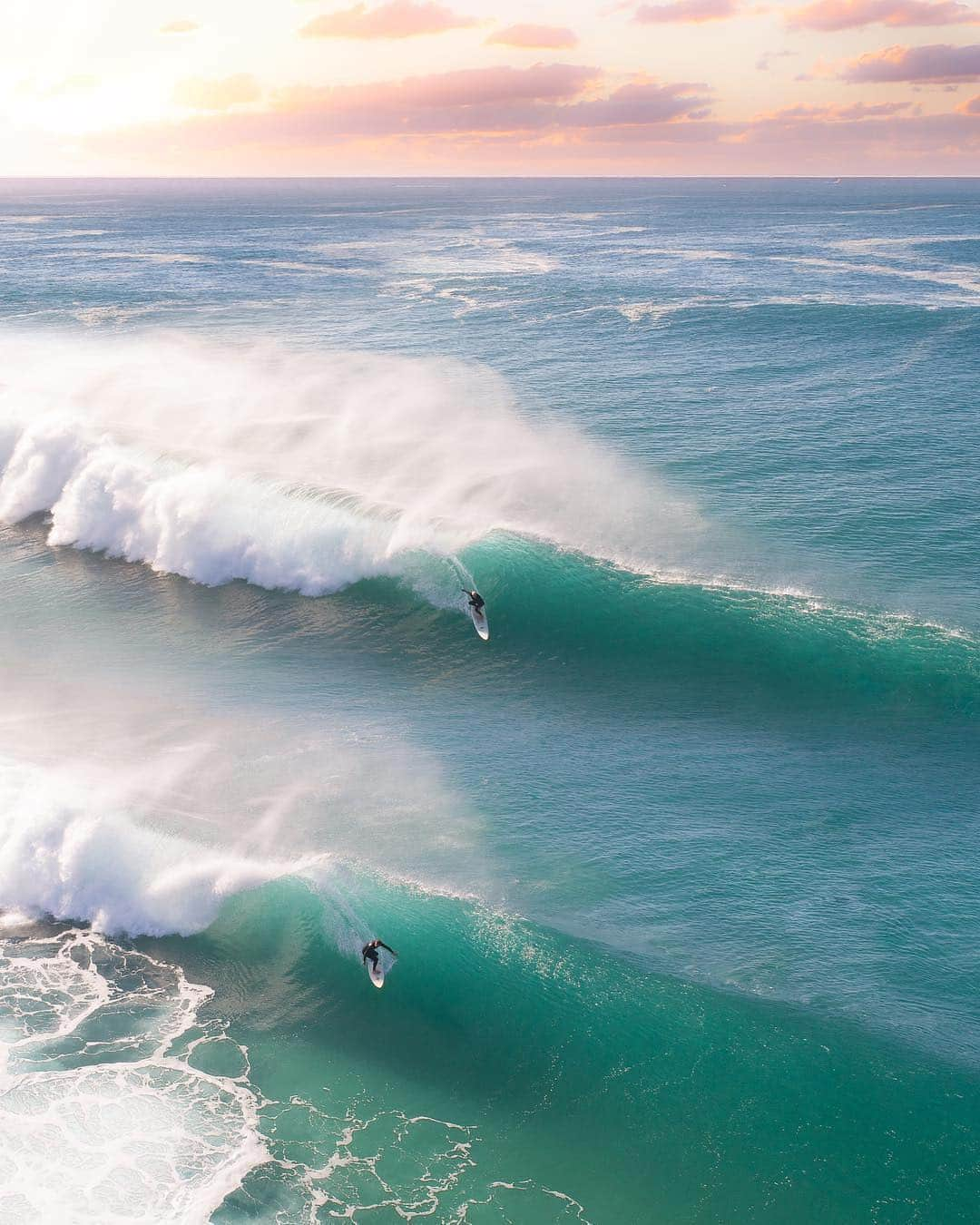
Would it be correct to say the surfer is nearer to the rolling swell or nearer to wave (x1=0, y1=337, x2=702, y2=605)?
the rolling swell

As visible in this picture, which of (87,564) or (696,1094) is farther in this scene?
(87,564)

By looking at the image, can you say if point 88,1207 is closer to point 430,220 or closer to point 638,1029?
point 638,1029

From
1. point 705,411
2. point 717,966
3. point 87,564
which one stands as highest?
point 705,411

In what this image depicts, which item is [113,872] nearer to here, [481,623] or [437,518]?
[481,623]

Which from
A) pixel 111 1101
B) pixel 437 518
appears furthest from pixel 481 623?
pixel 111 1101

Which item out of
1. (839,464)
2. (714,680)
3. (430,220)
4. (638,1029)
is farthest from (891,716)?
(430,220)

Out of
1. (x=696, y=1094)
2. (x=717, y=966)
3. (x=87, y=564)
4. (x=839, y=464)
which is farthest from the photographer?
(x=839, y=464)

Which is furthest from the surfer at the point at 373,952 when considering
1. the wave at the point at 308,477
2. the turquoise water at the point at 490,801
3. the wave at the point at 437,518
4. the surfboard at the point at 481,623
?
the wave at the point at 308,477
